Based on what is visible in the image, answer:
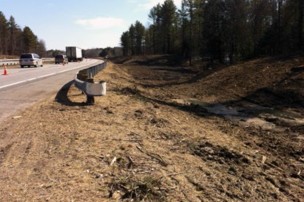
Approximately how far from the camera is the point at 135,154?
7.50 meters

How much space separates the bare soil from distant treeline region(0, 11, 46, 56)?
139m

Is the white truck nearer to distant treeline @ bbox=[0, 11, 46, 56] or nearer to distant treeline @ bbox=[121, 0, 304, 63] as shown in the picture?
distant treeline @ bbox=[121, 0, 304, 63]

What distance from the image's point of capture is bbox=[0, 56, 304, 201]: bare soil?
5930 millimetres

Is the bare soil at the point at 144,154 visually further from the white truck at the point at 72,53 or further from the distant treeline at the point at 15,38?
the distant treeline at the point at 15,38

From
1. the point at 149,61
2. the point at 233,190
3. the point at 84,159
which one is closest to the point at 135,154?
the point at 84,159

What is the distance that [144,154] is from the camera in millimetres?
7574

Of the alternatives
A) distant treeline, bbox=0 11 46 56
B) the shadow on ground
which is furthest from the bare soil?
distant treeline, bbox=0 11 46 56

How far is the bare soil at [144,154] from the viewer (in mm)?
5930

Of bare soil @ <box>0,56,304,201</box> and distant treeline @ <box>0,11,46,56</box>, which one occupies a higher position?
distant treeline @ <box>0,11,46,56</box>

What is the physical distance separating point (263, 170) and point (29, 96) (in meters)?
11.2

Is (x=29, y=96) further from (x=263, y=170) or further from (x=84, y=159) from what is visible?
(x=263, y=170)

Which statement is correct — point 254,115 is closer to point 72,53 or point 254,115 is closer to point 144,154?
point 144,154

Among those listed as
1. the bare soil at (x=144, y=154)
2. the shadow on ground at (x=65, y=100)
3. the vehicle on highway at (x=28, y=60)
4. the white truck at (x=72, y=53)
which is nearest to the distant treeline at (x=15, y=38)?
the white truck at (x=72, y=53)

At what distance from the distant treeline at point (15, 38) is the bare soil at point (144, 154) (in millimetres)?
139432
